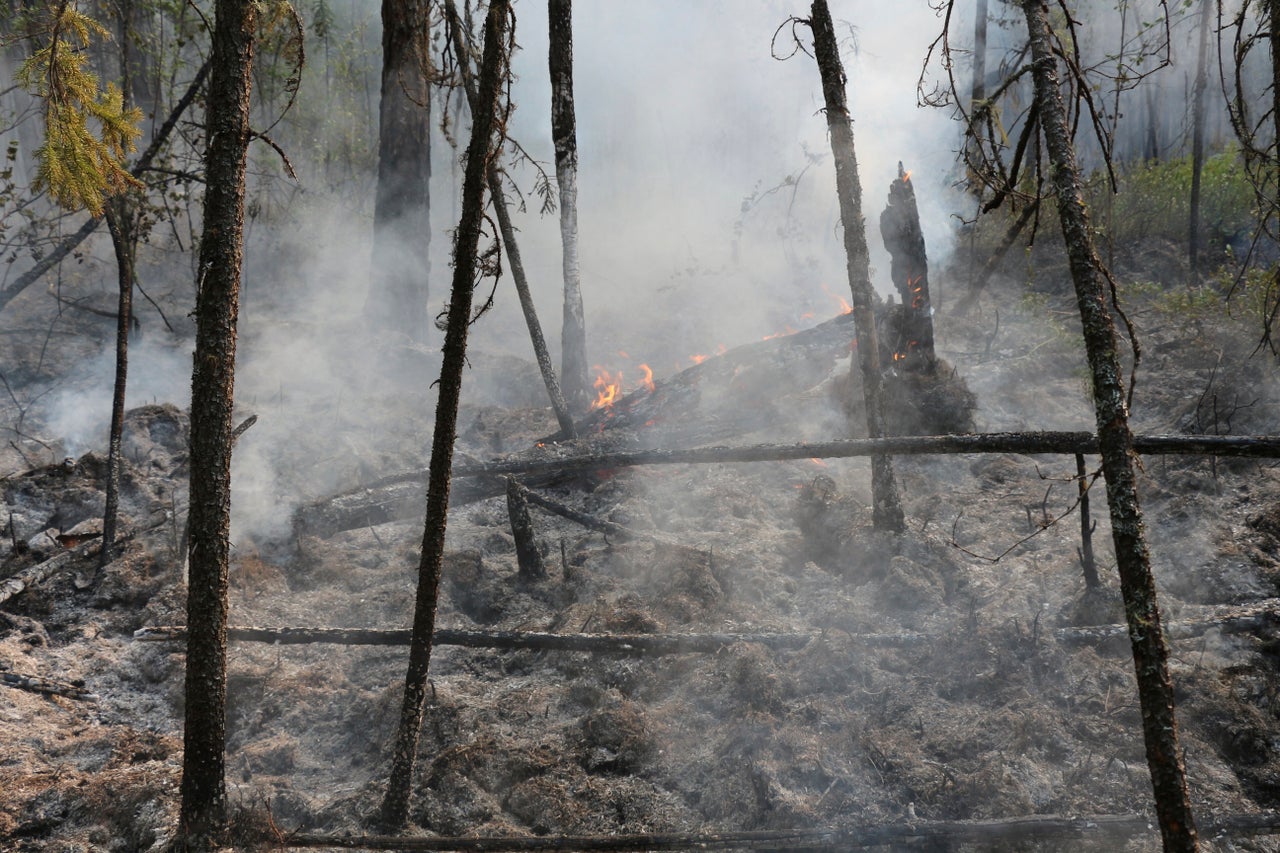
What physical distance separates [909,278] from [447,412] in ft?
26.1

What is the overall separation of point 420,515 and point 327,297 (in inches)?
541

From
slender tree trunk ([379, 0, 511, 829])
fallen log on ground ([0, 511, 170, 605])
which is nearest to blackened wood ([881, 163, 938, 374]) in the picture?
slender tree trunk ([379, 0, 511, 829])

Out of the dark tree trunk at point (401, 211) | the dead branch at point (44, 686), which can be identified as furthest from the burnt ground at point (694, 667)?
the dark tree trunk at point (401, 211)

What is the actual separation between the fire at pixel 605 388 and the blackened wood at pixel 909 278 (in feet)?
16.5

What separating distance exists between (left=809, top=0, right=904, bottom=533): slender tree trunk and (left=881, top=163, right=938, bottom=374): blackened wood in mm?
2582

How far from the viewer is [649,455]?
7711 mm

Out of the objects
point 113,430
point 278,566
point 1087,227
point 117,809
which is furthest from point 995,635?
point 113,430

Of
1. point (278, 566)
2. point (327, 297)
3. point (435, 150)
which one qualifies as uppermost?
point (435, 150)

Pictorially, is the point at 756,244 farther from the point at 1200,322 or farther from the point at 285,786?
the point at 285,786

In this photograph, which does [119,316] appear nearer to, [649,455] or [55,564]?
[55,564]

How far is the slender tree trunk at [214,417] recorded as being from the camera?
381cm

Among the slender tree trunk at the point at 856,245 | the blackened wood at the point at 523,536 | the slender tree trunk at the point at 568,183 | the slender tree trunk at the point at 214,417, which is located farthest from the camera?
the slender tree trunk at the point at 568,183

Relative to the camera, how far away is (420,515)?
901 cm

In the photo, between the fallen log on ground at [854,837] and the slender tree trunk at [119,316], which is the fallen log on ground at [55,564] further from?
the fallen log on ground at [854,837]
